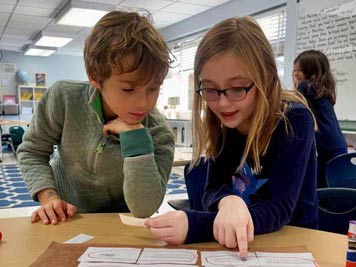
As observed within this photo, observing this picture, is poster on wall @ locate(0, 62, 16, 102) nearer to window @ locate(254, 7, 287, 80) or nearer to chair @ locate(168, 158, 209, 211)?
window @ locate(254, 7, 287, 80)

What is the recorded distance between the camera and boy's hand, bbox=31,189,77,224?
0.87 metres

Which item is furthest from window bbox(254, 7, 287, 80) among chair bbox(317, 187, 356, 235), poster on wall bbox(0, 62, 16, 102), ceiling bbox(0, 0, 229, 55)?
poster on wall bbox(0, 62, 16, 102)

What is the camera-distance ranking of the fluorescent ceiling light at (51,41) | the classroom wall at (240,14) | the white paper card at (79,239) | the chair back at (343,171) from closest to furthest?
1. the white paper card at (79,239)
2. the chair back at (343,171)
3. the classroom wall at (240,14)
4. the fluorescent ceiling light at (51,41)

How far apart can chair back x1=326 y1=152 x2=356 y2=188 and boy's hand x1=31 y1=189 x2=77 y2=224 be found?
1395mm

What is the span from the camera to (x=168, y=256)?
0.66 m

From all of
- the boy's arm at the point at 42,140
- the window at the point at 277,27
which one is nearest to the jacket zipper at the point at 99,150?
the boy's arm at the point at 42,140

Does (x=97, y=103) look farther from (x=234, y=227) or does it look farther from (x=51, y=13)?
(x=51, y=13)

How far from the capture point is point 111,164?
0.97 metres

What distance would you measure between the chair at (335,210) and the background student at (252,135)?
1.08 ft

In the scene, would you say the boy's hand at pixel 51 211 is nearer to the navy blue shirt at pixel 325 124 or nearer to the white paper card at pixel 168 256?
the white paper card at pixel 168 256

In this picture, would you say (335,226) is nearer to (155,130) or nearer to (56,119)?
(155,130)

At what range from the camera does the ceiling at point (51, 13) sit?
15.9ft

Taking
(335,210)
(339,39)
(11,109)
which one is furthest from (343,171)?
(11,109)

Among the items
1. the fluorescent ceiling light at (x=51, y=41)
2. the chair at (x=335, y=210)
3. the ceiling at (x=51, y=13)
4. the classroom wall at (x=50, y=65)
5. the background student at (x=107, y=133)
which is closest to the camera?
the background student at (x=107, y=133)
